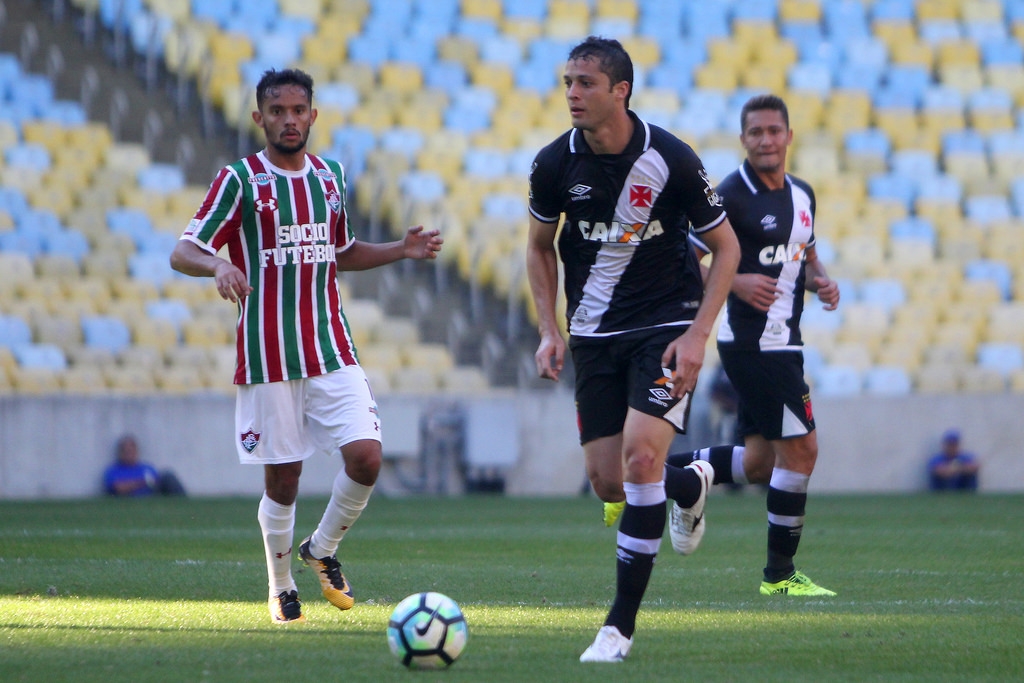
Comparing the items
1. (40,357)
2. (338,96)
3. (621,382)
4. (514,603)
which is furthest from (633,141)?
(338,96)

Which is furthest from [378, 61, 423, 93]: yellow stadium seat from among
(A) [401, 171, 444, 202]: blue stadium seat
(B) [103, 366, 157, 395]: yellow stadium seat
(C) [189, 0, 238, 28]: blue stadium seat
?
(B) [103, 366, 157, 395]: yellow stadium seat

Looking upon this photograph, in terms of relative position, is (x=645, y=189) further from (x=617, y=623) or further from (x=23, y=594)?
(x=23, y=594)

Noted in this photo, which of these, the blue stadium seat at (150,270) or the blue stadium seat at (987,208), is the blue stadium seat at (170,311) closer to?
the blue stadium seat at (150,270)

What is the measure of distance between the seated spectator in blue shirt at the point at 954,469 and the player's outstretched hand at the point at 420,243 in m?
10.4

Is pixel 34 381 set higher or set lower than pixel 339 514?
lower

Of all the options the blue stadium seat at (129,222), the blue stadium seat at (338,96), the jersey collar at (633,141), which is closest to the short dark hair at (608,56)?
the jersey collar at (633,141)

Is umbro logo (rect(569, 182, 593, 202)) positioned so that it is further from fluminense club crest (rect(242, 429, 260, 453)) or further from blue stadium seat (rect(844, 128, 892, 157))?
blue stadium seat (rect(844, 128, 892, 157))

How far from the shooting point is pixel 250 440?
5734mm

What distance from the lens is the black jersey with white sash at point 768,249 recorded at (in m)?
6.88

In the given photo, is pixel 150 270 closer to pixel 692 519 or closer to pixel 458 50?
pixel 458 50

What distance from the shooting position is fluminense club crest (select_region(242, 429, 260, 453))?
226 inches

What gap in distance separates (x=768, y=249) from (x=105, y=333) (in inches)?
369

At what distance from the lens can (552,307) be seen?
5.42m

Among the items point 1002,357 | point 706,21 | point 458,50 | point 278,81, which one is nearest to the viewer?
point 278,81
